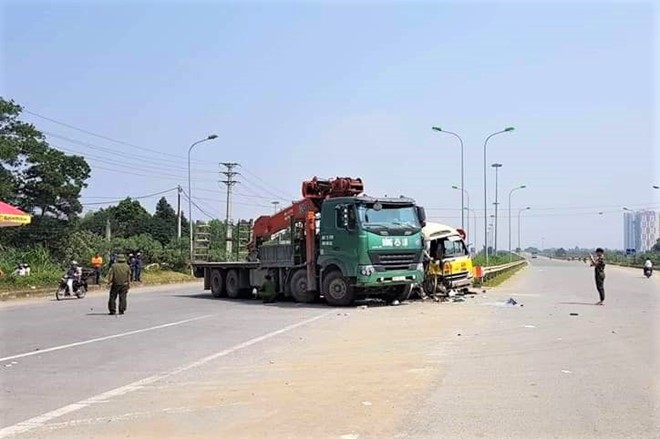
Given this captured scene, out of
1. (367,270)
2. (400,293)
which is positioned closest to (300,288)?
(400,293)

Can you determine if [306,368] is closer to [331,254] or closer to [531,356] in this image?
[531,356]

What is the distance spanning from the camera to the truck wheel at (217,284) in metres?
25.8

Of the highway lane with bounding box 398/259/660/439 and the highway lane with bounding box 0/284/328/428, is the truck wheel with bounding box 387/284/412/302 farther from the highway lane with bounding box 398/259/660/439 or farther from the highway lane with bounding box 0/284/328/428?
the highway lane with bounding box 398/259/660/439

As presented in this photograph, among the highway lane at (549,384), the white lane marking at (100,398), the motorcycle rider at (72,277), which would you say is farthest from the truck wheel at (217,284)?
the white lane marking at (100,398)

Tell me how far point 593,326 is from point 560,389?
7190 millimetres

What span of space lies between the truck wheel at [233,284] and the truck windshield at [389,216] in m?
6.95

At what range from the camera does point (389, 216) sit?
20328 millimetres

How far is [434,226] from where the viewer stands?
25.0 meters

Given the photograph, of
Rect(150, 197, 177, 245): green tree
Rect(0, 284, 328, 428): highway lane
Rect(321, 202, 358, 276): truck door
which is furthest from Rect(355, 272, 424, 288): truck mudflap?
Rect(150, 197, 177, 245): green tree

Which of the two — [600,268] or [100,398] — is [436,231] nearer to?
[600,268]

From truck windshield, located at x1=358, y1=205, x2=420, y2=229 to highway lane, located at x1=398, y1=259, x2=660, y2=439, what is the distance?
5277mm

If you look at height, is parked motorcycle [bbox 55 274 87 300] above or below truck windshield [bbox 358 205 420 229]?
below

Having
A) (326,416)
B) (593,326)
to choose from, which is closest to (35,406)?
(326,416)

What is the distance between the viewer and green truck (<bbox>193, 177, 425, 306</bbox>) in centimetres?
1967
